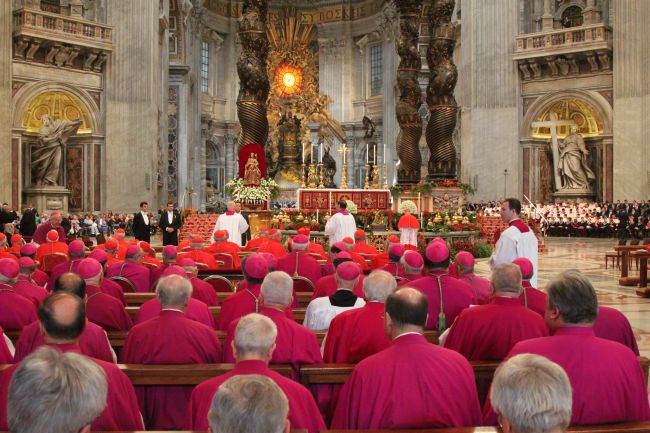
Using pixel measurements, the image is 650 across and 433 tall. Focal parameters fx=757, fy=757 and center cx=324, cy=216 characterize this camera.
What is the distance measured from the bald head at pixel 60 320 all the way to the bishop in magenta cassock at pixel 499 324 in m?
2.23

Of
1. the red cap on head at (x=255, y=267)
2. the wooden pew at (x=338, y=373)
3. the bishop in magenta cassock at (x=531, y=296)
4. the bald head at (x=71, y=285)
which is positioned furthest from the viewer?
the red cap on head at (x=255, y=267)

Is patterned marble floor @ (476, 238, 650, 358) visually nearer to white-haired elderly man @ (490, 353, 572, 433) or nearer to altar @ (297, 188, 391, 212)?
altar @ (297, 188, 391, 212)

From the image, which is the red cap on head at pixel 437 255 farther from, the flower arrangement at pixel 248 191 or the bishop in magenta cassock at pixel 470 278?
the flower arrangement at pixel 248 191

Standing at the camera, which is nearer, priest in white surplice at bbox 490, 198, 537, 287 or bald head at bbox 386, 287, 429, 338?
bald head at bbox 386, 287, 429, 338

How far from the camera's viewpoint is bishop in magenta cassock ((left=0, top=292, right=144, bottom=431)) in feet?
10.5

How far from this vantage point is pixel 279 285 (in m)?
4.38

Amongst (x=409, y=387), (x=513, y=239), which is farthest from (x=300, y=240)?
(x=409, y=387)

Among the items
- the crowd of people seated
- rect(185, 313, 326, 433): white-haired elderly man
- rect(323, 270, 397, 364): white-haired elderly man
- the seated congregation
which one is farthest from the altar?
rect(185, 313, 326, 433): white-haired elderly man

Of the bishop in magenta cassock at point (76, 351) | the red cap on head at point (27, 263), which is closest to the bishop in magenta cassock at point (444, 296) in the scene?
the bishop in magenta cassock at point (76, 351)

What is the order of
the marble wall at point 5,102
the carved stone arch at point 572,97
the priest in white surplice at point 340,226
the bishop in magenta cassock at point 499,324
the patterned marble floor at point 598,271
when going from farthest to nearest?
1. the carved stone arch at point 572,97
2. the marble wall at point 5,102
3. the priest in white surplice at point 340,226
4. the patterned marble floor at point 598,271
5. the bishop in magenta cassock at point 499,324

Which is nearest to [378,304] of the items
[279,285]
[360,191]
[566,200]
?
[279,285]

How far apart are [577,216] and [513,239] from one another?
64.4ft

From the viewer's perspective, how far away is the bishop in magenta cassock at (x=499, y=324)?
436 cm

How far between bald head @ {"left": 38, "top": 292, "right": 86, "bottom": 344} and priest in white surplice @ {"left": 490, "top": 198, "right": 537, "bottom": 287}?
5239mm
